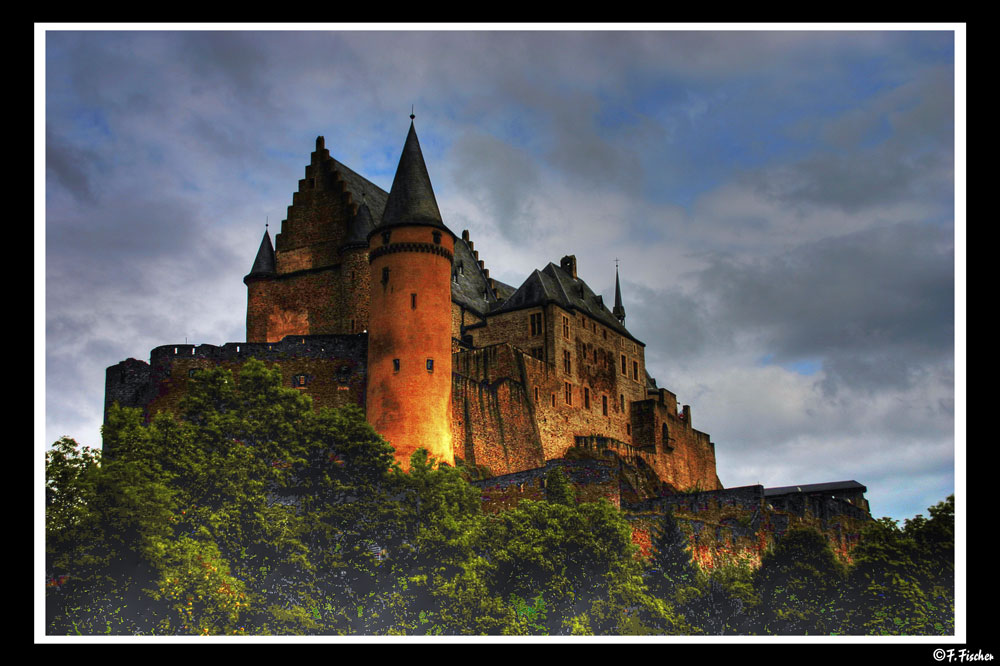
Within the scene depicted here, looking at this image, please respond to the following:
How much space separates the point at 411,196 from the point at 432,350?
7274mm

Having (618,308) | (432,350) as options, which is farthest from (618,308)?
(432,350)

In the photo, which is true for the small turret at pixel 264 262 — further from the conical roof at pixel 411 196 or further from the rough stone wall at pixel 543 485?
the rough stone wall at pixel 543 485

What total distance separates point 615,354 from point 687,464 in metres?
8.83

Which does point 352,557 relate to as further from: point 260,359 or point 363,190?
point 363,190

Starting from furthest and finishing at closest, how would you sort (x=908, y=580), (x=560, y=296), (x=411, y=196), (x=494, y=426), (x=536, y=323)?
(x=560, y=296) → (x=536, y=323) → (x=494, y=426) → (x=411, y=196) → (x=908, y=580)

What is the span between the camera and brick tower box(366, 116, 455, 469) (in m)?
48.5

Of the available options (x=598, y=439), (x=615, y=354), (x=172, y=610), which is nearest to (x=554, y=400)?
(x=598, y=439)

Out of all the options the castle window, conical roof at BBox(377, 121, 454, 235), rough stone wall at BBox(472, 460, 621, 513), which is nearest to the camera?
rough stone wall at BBox(472, 460, 621, 513)

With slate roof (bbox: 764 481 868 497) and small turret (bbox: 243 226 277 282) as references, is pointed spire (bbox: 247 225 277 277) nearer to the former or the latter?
small turret (bbox: 243 226 277 282)

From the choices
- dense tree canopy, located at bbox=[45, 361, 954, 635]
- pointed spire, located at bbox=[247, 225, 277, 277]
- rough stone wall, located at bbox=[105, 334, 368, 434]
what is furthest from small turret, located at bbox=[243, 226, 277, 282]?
dense tree canopy, located at bbox=[45, 361, 954, 635]

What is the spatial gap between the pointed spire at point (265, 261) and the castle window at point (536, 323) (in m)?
13.8

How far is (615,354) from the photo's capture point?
6862 centimetres

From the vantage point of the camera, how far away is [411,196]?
52.2 meters

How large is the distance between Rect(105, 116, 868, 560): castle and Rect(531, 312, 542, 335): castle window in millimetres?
62
